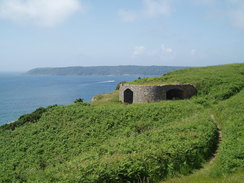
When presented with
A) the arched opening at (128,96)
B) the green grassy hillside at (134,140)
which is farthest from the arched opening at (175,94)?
the arched opening at (128,96)

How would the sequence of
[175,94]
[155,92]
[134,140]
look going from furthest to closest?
1. [175,94]
2. [155,92]
3. [134,140]

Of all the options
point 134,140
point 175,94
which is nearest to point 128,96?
point 175,94

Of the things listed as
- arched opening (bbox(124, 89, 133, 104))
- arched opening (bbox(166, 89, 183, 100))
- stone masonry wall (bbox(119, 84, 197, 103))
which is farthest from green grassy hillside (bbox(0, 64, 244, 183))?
arched opening (bbox(124, 89, 133, 104))

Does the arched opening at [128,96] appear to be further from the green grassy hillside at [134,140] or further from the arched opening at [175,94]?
Result: the arched opening at [175,94]

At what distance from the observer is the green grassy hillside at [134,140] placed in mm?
9664

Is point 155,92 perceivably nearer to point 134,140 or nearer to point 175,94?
point 175,94

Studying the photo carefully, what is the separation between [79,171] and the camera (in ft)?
30.2

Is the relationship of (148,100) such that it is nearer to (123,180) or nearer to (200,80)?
(200,80)

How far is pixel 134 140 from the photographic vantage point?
48.3 feet

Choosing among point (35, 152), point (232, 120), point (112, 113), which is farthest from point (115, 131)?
point (232, 120)

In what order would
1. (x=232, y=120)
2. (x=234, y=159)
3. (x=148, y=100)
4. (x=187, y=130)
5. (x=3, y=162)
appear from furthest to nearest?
(x=148, y=100) → (x=3, y=162) → (x=232, y=120) → (x=187, y=130) → (x=234, y=159)

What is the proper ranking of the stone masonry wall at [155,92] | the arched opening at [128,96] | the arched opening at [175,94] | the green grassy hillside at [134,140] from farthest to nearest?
the arched opening at [128,96] < the arched opening at [175,94] < the stone masonry wall at [155,92] < the green grassy hillside at [134,140]

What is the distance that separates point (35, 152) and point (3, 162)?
2635mm

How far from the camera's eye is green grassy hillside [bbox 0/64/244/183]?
9.66 m
